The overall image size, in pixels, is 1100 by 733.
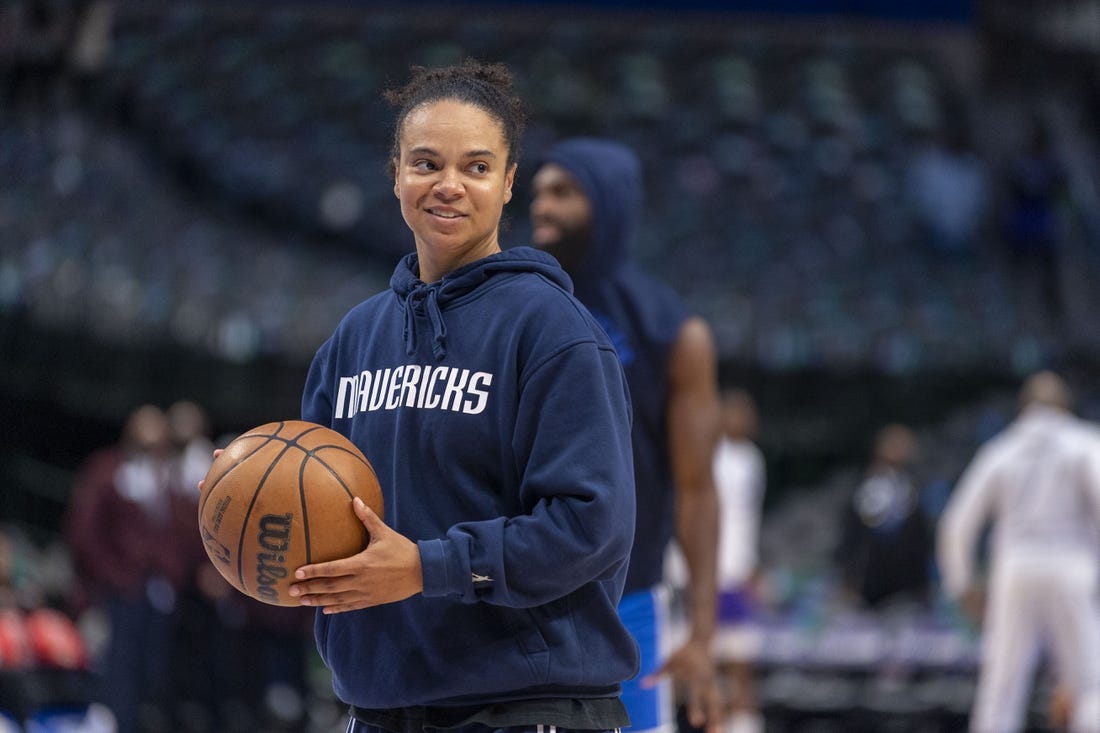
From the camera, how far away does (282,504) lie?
2160 mm

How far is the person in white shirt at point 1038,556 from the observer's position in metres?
7.57

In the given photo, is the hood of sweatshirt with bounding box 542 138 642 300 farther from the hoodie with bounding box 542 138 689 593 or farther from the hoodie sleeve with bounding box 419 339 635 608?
the hoodie sleeve with bounding box 419 339 635 608

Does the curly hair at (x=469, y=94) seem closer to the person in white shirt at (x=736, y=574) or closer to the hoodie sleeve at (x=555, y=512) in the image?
the hoodie sleeve at (x=555, y=512)

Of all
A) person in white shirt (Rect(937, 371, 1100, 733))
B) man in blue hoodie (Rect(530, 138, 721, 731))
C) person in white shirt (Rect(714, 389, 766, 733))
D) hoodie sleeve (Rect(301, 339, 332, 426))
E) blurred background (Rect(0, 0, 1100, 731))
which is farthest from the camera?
blurred background (Rect(0, 0, 1100, 731))

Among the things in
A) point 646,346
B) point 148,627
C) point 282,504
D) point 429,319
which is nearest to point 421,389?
point 429,319

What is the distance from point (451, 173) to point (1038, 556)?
20.4 ft

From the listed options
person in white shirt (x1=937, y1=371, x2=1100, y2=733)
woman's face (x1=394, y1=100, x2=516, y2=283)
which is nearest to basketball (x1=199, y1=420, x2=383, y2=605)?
woman's face (x1=394, y1=100, x2=516, y2=283)

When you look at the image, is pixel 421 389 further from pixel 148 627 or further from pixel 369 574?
pixel 148 627

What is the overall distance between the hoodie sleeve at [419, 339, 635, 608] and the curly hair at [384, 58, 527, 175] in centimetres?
40

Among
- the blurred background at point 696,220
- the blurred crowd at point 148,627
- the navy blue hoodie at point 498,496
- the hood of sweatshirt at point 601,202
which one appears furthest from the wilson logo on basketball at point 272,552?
the blurred background at point 696,220

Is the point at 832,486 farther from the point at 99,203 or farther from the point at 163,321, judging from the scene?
the point at 99,203

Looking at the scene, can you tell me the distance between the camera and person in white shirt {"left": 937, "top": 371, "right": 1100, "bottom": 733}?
24.8 ft

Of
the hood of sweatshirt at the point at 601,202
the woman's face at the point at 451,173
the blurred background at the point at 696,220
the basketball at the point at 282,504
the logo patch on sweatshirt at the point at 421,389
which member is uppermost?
the blurred background at the point at 696,220

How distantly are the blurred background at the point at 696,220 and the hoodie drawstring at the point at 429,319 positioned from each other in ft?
18.0
